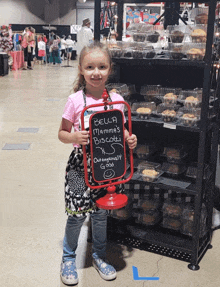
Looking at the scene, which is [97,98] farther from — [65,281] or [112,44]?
[65,281]

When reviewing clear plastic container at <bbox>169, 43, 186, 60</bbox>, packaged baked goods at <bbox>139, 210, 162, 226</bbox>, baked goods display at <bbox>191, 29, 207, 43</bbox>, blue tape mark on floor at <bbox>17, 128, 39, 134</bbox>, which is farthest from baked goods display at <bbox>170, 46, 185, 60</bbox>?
blue tape mark on floor at <bbox>17, 128, 39, 134</bbox>

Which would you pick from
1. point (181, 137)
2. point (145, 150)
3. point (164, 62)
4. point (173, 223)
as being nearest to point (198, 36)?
point (164, 62)

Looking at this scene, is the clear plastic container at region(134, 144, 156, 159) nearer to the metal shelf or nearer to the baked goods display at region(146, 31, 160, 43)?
the metal shelf

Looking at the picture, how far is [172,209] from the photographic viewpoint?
9.19ft

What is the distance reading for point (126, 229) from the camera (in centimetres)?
287

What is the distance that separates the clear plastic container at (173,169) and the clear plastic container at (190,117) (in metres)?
0.38

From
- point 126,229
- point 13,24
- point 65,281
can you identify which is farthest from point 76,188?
point 13,24

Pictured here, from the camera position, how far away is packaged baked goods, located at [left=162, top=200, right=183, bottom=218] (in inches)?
110

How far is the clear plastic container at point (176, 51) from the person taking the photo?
2463mm

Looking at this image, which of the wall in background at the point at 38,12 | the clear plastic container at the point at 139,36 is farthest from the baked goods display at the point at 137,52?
the wall in background at the point at 38,12

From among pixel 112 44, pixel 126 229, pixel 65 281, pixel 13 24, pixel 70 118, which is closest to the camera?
pixel 70 118

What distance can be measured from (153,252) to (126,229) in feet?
0.93

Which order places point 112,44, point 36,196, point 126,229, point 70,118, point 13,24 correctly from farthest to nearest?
point 13,24
point 36,196
point 126,229
point 112,44
point 70,118

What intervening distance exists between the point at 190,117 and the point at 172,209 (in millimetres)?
746
